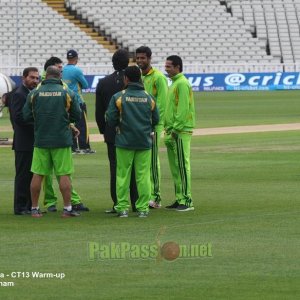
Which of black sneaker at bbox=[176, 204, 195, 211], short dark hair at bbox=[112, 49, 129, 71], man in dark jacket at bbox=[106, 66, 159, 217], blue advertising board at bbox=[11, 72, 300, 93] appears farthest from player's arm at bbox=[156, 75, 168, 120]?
blue advertising board at bbox=[11, 72, 300, 93]

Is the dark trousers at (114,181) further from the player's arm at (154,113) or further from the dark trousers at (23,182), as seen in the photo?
the dark trousers at (23,182)

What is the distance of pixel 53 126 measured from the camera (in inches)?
596

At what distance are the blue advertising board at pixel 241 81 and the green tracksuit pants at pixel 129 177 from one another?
40905 mm

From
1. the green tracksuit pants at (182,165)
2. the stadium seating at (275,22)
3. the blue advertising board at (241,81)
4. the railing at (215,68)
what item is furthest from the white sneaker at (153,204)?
the stadium seating at (275,22)

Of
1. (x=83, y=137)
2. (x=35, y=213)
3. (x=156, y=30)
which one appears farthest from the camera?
(x=156, y=30)

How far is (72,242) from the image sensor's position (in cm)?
1299

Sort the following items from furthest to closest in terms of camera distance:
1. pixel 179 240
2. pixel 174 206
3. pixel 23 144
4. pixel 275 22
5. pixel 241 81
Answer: pixel 275 22 < pixel 241 81 < pixel 174 206 < pixel 23 144 < pixel 179 240

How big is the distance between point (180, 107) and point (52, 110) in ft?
6.23

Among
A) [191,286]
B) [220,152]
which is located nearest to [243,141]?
[220,152]

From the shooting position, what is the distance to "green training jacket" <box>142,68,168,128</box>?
16375mm

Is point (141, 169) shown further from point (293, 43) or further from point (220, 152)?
point (293, 43)

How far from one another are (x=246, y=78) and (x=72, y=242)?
4391 centimetres

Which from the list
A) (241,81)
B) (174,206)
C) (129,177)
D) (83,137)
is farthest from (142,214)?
(241,81)

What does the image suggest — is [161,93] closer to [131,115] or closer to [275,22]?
[131,115]
